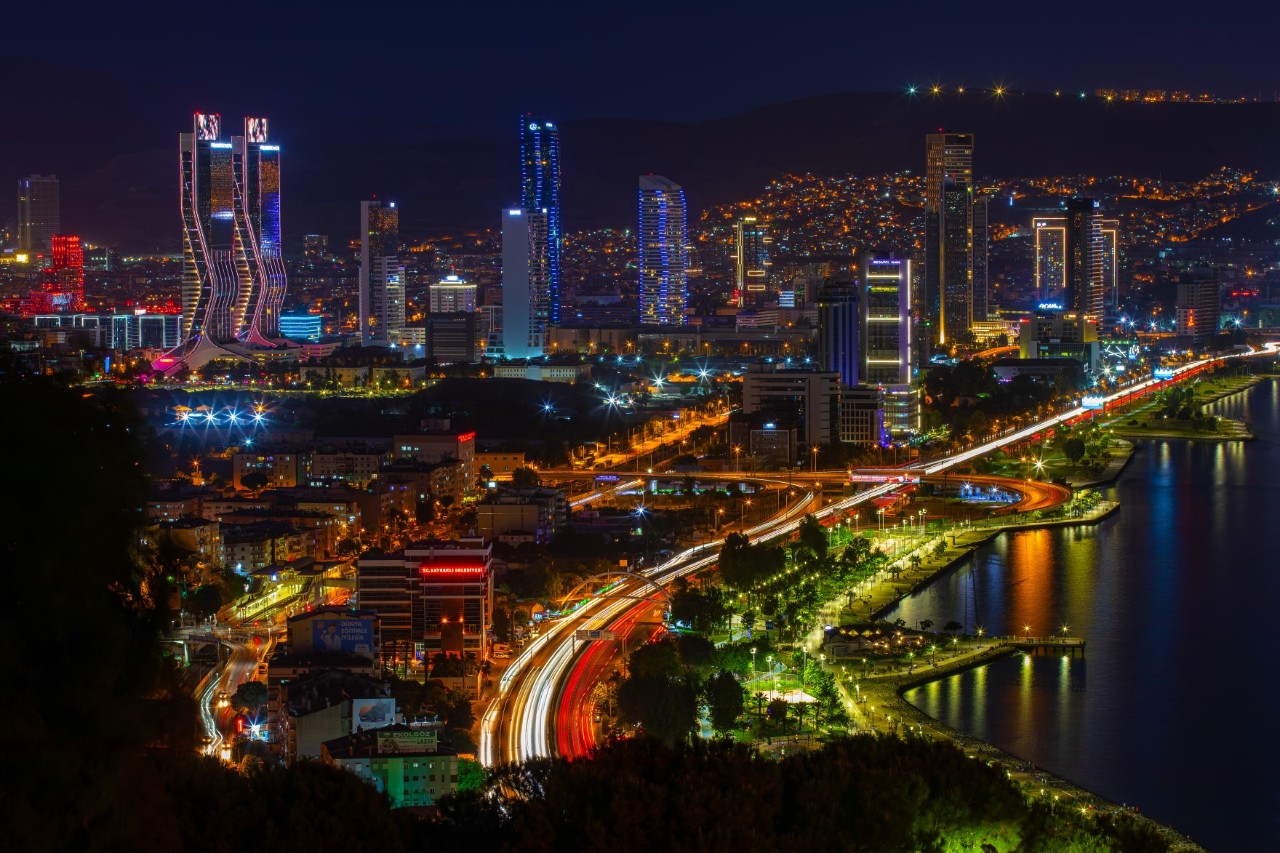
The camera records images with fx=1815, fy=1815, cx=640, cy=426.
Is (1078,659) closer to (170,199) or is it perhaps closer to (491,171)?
(170,199)

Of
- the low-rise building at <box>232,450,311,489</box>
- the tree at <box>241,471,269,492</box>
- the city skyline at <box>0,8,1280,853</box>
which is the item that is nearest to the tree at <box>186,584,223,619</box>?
the city skyline at <box>0,8,1280,853</box>

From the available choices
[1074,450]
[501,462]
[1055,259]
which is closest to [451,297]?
[1055,259]

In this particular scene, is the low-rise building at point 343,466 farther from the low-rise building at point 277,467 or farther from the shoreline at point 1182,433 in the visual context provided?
the shoreline at point 1182,433

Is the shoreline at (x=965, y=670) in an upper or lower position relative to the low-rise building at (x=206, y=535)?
lower

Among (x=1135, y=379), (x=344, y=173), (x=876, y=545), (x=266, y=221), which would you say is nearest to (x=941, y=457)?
(x=876, y=545)

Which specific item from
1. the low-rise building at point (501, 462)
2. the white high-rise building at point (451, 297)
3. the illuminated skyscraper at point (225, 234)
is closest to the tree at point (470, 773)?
the low-rise building at point (501, 462)

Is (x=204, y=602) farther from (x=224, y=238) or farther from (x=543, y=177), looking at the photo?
(x=543, y=177)
